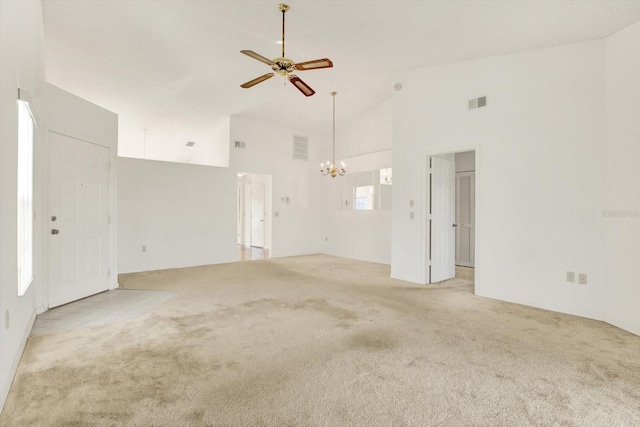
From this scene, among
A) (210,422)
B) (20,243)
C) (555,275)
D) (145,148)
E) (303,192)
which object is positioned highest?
(145,148)

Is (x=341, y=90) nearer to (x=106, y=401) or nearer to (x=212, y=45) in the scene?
(x=212, y=45)

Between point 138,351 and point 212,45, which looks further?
point 212,45

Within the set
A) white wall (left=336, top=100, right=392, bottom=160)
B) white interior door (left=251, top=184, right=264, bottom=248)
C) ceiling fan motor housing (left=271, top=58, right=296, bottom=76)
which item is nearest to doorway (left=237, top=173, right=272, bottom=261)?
white interior door (left=251, top=184, right=264, bottom=248)

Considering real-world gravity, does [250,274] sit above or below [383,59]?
below

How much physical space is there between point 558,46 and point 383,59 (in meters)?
2.31

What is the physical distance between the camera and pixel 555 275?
13.2ft

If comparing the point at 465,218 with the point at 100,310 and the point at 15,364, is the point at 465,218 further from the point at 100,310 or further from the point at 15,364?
the point at 15,364

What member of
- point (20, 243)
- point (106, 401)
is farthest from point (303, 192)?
point (106, 401)

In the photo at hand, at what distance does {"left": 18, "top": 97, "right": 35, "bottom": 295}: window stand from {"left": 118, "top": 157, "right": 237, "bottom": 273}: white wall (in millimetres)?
3043

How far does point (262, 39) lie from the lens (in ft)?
15.3

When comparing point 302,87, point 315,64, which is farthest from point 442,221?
point 315,64

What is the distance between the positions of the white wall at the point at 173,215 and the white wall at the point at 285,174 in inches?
33.9

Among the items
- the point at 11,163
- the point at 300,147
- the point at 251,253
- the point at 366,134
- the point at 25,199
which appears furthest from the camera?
the point at 251,253

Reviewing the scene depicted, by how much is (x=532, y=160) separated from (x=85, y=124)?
6.08m
